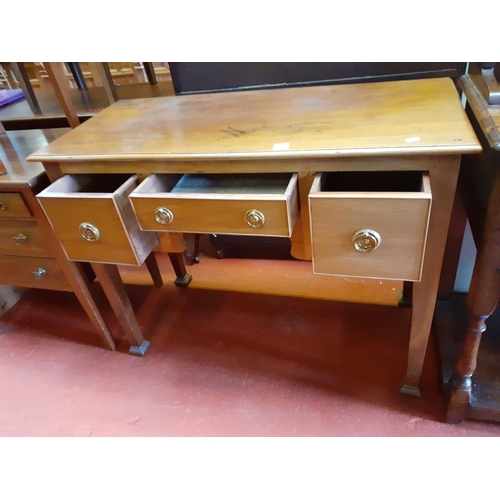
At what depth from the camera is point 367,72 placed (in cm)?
121

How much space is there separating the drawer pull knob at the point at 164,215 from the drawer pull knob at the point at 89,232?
0.20 meters

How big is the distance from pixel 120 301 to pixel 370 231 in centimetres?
88

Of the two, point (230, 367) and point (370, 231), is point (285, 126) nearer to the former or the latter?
point (370, 231)

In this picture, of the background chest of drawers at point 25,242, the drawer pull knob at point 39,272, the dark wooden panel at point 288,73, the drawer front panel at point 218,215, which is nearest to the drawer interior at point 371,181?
the drawer front panel at point 218,215

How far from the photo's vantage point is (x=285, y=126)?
0.94 m

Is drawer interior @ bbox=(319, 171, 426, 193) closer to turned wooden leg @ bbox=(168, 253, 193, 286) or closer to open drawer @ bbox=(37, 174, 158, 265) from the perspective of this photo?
open drawer @ bbox=(37, 174, 158, 265)

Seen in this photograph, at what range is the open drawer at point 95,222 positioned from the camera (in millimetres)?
960

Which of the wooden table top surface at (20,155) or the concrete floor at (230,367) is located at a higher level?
the wooden table top surface at (20,155)

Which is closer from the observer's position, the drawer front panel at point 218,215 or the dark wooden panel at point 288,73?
the drawer front panel at point 218,215

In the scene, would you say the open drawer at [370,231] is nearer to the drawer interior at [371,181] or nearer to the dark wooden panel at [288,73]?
the drawer interior at [371,181]

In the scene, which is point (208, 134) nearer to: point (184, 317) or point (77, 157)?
point (77, 157)

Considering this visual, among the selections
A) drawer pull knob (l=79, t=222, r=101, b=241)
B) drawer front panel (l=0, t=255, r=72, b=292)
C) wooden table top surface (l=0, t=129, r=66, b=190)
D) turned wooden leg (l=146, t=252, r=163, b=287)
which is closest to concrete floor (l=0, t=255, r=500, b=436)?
turned wooden leg (l=146, t=252, r=163, b=287)

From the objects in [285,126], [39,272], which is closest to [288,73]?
[285,126]

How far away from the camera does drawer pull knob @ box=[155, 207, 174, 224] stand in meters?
0.92
